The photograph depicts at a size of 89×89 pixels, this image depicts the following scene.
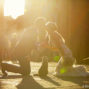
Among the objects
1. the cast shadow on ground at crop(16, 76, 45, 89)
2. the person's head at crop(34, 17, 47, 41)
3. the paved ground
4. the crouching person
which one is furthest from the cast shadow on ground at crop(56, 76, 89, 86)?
the person's head at crop(34, 17, 47, 41)

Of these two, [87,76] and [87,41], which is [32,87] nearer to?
[87,76]

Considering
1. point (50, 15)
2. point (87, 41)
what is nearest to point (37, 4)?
point (50, 15)

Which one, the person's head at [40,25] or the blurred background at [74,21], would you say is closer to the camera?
the person's head at [40,25]

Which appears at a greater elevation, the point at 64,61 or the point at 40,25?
the point at 40,25

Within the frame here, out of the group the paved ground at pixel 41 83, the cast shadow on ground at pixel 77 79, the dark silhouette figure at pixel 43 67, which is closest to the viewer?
the paved ground at pixel 41 83

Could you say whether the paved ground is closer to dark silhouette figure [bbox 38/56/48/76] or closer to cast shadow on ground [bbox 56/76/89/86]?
cast shadow on ground [bbox 56/76/89/86]

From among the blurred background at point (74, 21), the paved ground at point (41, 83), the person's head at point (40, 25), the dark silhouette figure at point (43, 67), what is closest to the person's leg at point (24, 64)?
the dark silhouette figure at point (43, 67)

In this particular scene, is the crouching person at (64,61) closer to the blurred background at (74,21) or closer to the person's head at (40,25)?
the person's head at (40,25)

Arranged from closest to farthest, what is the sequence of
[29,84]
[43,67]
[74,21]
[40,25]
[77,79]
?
[29,84]
[77,79]
[40,25]
[43,67]
[74,21]

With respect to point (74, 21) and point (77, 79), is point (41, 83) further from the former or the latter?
point (74, 21)

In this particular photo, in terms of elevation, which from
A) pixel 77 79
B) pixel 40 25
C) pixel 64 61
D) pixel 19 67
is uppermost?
pixel 40 25

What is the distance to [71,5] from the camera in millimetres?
29219

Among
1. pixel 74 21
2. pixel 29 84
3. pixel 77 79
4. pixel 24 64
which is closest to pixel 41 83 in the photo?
pixel 29 84

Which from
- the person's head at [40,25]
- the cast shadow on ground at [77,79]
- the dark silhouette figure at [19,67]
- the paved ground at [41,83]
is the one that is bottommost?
the cast shadow on ground at [77,79]
